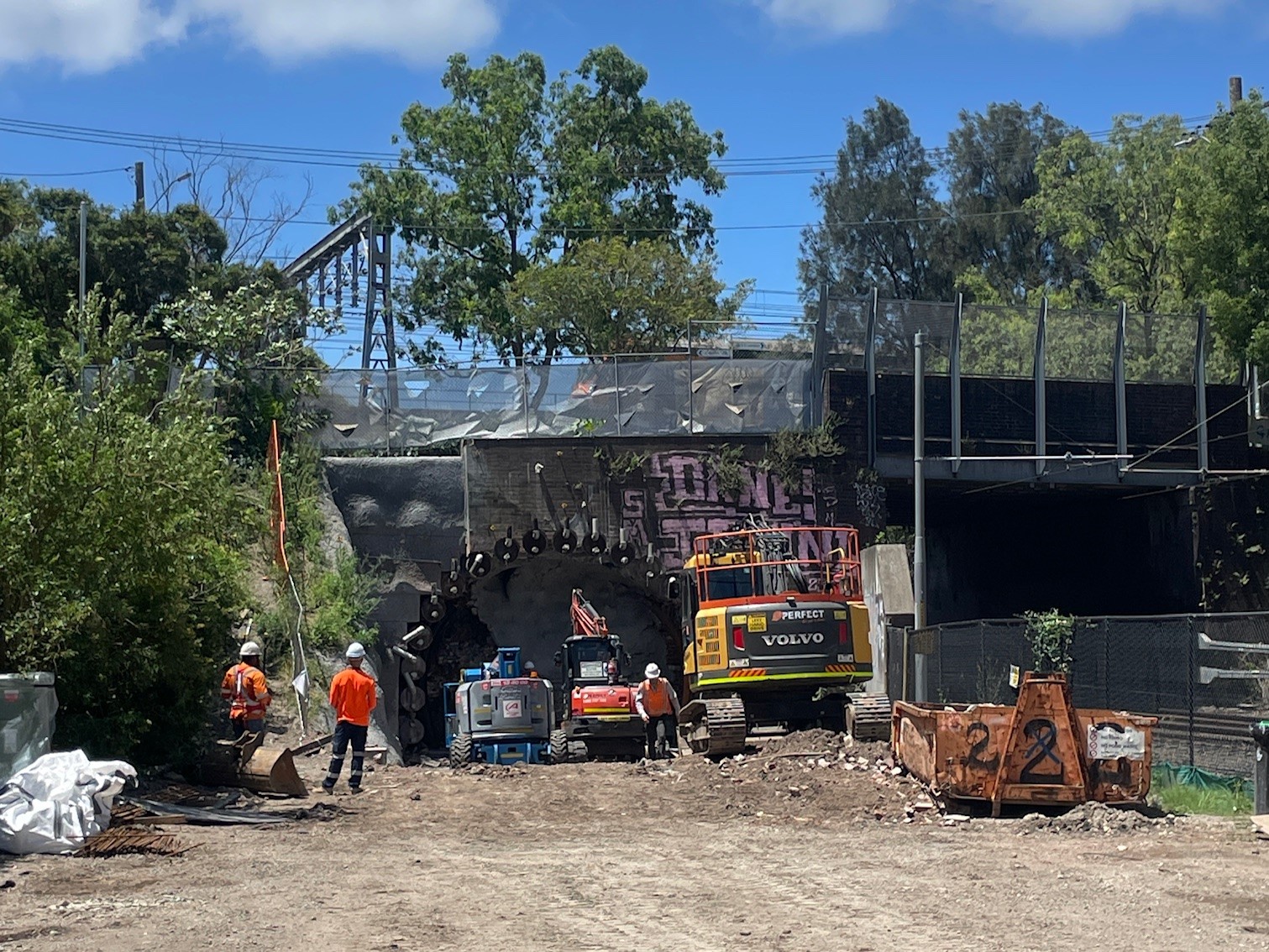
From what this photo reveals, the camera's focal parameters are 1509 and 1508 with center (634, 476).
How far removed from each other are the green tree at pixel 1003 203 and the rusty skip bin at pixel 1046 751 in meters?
59.5

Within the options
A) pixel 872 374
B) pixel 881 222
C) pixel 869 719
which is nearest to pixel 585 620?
pixel 869 719

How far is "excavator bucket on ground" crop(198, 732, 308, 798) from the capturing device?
17859 mm

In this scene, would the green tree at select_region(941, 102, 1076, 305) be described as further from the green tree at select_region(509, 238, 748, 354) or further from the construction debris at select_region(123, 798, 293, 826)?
the construction debris at select_region(123, 798, 293, 826)

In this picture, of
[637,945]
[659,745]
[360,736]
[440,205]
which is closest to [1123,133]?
[440,205]

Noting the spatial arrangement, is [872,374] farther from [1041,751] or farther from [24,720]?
[24,720]

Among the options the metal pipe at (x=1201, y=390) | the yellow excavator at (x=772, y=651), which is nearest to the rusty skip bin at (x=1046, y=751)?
the yellow excavator at (x=772, y=651)

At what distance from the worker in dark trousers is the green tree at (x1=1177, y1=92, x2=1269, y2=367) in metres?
21.6

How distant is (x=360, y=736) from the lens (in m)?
18.6

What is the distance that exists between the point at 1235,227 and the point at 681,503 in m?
16.7

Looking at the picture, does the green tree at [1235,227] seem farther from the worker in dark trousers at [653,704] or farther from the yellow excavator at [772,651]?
the worker in dark trousers at [653,704]

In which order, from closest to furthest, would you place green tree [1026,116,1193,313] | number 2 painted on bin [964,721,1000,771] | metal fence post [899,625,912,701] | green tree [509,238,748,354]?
number 2 painted on bin [964,721,1000,771]
metal fence post [899,625,912,701]
green tree [509,238,748,354]
green tree [1026,116,1193,313]

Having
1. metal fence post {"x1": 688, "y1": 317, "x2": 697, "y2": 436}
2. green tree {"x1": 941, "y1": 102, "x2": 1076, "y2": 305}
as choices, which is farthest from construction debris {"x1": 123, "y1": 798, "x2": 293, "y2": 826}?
green tree {"x1": 941, "y1": 102, "x2": 1076, "y2": 305}

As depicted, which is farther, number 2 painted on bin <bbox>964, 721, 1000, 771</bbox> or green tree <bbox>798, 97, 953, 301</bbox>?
green tree <bbox>798, 97, 953, 301</bbox>

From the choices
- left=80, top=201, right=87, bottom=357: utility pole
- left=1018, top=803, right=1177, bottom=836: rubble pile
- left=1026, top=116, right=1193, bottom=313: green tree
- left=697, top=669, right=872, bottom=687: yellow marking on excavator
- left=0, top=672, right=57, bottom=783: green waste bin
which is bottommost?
left=1018, top=803, right=1177, bottom=836: rubble pile
